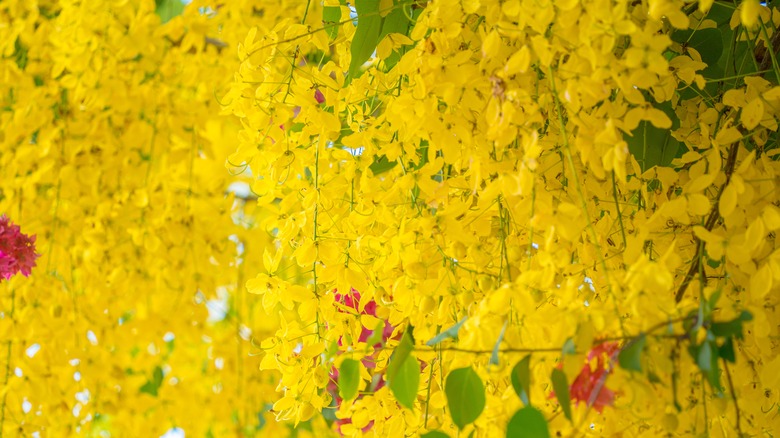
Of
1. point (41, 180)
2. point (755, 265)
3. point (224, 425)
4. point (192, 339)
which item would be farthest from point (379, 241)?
point (224, 425)

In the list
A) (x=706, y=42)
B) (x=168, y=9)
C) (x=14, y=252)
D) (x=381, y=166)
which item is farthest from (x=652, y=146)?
(x=168, y=9)

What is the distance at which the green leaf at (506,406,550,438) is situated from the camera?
1.20 ft

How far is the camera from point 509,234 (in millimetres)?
523

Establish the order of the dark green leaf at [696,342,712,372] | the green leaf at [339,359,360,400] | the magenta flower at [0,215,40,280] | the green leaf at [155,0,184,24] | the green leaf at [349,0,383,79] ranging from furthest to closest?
the green leaf at [155,0,184,24] < the magenta flower at [0,215,40,280] < the green leaf at [349,0,383,79] < the green leaf at [339,359,360,400] < the dark green leaf at [696,342,712,372]

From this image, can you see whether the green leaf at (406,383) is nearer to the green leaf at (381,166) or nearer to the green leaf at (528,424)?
the green leaf at (528,424)

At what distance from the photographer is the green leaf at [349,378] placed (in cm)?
46

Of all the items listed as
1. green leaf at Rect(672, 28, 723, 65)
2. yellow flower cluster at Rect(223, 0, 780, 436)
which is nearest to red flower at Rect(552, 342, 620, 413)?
yellow flower cluster at Rect(223, 0, 780, 436)

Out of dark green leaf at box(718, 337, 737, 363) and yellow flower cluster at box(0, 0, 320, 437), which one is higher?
dark green leaf at box(718, 337, 737, 363)

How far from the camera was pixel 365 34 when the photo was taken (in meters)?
0.56

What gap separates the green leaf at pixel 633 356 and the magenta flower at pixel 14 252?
0.71 meters

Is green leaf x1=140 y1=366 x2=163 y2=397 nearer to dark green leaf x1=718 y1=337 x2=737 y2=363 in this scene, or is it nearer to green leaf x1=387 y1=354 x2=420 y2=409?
green leaf x1=387 y1=354 x2=420 y2=409

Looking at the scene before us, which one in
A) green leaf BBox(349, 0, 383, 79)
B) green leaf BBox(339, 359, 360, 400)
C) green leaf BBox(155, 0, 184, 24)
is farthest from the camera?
green leaf BBox(155, 0, 184, 24)

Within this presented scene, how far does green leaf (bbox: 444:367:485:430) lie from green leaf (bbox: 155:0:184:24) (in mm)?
851

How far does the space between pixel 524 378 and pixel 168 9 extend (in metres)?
0.91
